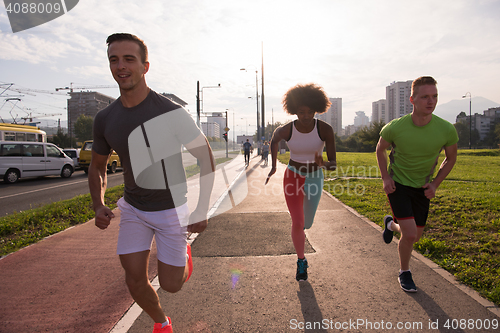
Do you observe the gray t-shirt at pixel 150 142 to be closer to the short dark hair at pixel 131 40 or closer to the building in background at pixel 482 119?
the short dark hair at pixel 131 40

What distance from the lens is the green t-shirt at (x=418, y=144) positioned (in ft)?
10.6

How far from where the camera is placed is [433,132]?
3246 mm

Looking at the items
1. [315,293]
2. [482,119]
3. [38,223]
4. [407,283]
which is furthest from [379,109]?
[315,293]

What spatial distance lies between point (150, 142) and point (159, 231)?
63 cm

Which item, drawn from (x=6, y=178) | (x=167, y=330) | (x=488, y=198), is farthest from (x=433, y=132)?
(x=6, y=178)

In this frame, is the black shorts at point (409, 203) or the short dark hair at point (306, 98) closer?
the black shorts at point (409, 203)

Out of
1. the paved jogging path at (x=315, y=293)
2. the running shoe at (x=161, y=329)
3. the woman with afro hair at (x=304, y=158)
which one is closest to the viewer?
the running shoe at (x=161, y=329)

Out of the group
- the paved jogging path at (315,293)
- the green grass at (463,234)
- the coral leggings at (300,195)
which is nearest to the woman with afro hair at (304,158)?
the coral leggings at (300,195)

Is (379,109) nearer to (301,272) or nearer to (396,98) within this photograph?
(396,98)

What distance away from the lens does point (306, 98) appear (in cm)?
370

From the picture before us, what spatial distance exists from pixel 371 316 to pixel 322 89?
2433 millimetres

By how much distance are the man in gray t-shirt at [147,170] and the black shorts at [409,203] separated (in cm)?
209

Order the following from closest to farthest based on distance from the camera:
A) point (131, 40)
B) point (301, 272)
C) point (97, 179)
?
point (131, 40)
point (97, 179)
point (301, 272)

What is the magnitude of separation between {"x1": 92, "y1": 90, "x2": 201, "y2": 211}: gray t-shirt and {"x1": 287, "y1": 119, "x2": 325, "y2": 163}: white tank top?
5.28 feet
